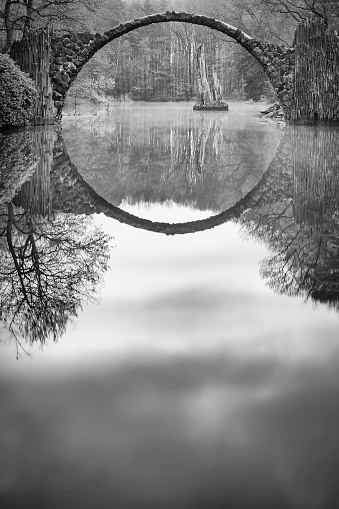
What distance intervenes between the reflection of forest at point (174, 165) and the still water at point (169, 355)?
81 cm

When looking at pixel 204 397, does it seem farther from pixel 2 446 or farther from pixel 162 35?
pixel 162 35

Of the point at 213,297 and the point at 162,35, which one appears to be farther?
the point at 162,35

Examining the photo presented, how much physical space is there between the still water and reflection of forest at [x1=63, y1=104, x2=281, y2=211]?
0.81 m

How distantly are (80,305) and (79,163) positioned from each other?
657 cm

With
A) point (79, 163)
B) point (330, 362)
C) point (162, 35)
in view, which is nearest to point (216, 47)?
point (162, 35)

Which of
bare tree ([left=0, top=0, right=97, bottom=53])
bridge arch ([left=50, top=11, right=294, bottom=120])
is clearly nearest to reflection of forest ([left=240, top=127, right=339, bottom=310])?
bridge arch ([left=50, top=11, right=294, bottom=120])

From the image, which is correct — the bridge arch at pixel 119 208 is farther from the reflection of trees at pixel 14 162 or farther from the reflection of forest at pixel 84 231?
the reflection of trees at pixel 14 162

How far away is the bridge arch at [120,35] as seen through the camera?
1831 centimetres

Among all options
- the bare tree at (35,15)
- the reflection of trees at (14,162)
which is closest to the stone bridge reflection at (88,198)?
the reflection of trees at (14,162)

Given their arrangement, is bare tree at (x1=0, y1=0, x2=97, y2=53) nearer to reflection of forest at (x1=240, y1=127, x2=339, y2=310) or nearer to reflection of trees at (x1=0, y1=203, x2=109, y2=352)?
reflection of forest at (x1=240, y1=127, x2=339, y2=310)

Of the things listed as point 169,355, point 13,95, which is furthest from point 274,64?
point 169,355

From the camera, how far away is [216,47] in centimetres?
5591

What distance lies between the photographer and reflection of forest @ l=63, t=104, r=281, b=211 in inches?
274

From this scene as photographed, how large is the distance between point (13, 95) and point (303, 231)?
11.5 metres
